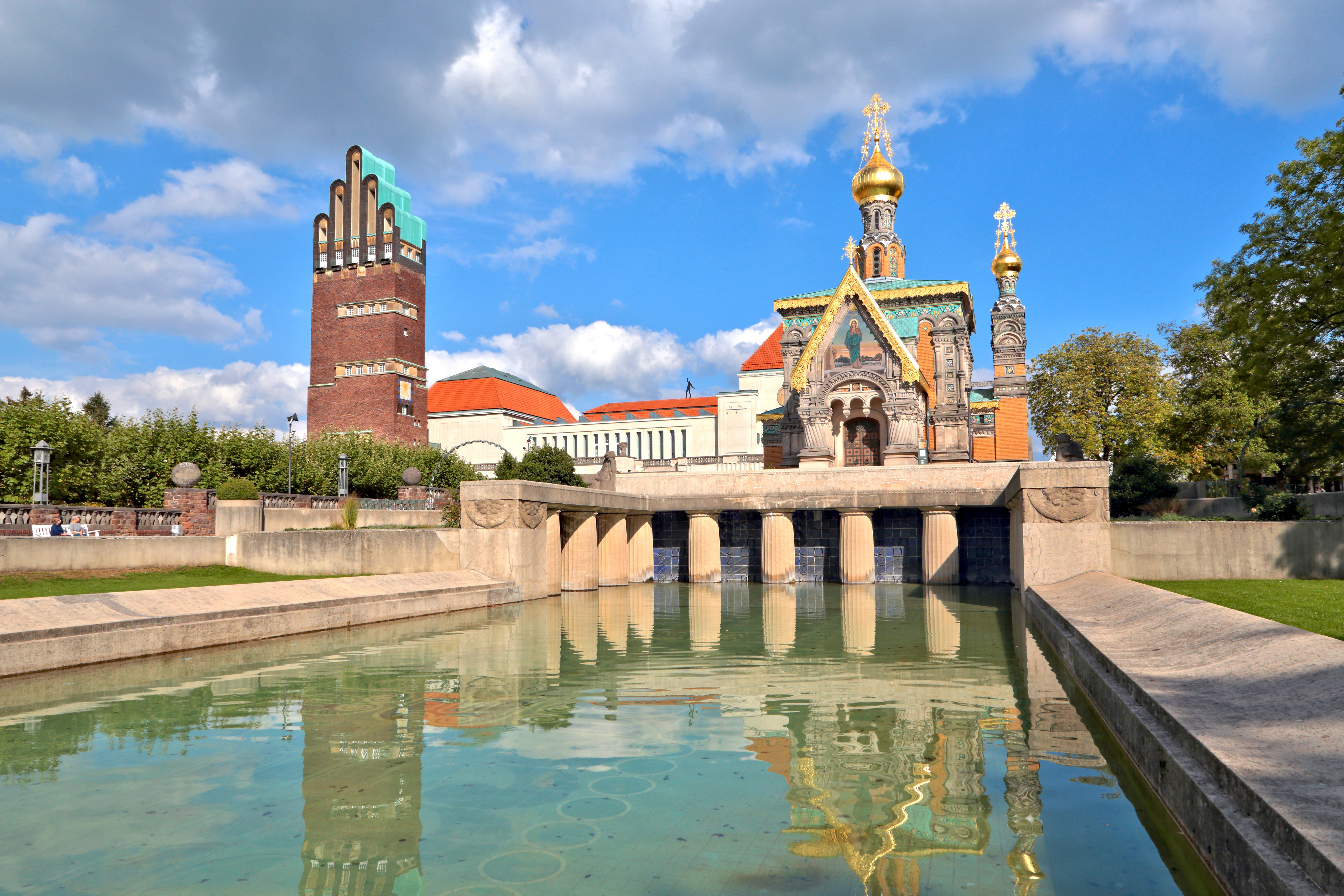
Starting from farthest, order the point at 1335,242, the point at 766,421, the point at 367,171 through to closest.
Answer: the point at 367,171 < the point at 766,421 < the point at 1335,242

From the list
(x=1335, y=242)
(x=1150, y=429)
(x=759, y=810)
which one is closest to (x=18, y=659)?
(x=759, y=810)

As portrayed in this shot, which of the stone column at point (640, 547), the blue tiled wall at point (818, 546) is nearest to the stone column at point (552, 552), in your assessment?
the stone column at point (640, 547)

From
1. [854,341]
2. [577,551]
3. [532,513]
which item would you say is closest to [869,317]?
[854,341]

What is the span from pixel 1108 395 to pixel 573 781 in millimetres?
52229

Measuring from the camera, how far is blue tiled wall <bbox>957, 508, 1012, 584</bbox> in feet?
114

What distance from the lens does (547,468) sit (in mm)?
43375

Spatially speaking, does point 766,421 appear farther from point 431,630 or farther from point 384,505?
point 431,630

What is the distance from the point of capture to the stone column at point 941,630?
15516 mm

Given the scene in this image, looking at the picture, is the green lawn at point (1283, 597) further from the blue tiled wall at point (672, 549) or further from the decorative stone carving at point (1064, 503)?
the blue tiled wall at point (672, 549)

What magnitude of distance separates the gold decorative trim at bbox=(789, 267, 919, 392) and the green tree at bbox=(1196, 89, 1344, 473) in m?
21.4

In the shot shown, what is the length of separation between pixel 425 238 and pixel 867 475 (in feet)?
218

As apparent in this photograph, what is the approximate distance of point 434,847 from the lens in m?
6.13

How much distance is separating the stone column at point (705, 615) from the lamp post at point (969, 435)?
88.2ft

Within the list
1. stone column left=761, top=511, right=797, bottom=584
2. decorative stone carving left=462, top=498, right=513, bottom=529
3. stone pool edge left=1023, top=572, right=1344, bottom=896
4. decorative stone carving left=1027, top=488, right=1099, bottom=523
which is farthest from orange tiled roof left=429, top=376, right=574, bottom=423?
stone pool edge left=1023, top=572, right=1344, bottom=896
